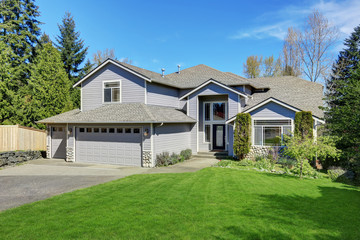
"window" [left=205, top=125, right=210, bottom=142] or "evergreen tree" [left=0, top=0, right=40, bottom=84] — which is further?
"evergreen tree" [left=0, top=0, right=40, bottom=84]

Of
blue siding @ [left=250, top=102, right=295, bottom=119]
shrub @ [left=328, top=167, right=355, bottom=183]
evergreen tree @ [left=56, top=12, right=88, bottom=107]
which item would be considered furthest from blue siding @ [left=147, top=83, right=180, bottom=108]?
evergreen tree @ [left=56, top=12, right=88, bottom=107]

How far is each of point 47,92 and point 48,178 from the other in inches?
495

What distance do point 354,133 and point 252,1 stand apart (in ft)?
42.7

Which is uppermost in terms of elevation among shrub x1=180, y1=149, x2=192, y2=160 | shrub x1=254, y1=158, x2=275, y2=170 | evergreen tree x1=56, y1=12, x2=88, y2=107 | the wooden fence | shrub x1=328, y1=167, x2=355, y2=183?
evergreen tree x1=56, y1=12, x2=88, y2=107

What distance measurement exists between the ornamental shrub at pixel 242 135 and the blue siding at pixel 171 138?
161 inches

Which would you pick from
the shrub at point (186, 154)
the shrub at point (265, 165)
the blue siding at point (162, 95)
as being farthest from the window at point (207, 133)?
the shrub at point (265, 165)

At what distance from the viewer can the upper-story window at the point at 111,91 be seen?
19.3 metres

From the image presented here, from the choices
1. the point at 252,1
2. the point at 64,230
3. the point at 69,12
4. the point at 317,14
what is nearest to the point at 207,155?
the point at 252,1

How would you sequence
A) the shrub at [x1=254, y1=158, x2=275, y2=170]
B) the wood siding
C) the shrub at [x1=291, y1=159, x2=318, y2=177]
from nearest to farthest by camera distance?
the shrub at [x1=291, y1=159, x2=318, y2=177]
the shrub at [x1=254, y1=158, x2=275, y2=170]
the wood siding

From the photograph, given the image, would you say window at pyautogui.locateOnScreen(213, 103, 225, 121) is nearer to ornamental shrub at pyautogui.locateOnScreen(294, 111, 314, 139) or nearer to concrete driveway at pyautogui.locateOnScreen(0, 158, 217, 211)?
concrete driveway at pyautogui.locateOnScreen(0, 158, 217, 211)

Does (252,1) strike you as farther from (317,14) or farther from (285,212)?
(285,212)

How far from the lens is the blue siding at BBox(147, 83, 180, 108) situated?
1867 cm

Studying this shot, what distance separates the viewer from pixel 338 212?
Result: 6.80 m

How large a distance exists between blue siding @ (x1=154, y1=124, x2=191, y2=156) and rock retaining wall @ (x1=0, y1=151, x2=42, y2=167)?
9409 millimetres
